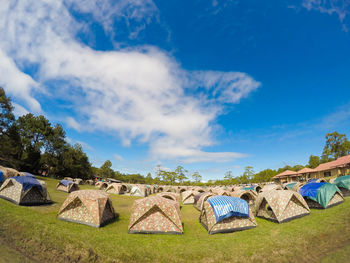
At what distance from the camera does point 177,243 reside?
7.65 m

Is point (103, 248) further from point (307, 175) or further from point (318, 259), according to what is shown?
point (307, 175)

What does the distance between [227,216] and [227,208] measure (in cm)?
42

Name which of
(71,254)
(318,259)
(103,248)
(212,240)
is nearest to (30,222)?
(71,254)

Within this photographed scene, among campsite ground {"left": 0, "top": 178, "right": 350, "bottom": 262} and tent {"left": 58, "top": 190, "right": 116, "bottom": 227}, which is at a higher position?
tent {"left": 58, "top": 190, "right": 116, "bottom": 227}

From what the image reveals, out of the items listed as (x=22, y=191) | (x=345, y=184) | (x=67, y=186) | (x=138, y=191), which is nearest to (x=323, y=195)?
(x=345, y=184)

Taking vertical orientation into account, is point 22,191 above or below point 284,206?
above

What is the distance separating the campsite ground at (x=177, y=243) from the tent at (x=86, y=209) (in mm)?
539

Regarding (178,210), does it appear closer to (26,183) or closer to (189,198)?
(189,198)

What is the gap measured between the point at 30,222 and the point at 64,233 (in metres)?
2.49

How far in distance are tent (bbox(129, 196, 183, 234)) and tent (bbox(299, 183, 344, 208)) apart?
36.2 ft

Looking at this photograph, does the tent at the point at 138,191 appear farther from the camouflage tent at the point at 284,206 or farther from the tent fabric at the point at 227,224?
the camouflage tent at the point at 284,206

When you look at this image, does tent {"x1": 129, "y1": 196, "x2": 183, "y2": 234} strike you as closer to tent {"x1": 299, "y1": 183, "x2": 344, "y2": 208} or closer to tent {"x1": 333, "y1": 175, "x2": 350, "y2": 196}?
tent {"x1": 299, "y1": 183, "x2": 344, "y2": 208}

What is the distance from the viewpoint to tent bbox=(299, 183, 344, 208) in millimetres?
11820

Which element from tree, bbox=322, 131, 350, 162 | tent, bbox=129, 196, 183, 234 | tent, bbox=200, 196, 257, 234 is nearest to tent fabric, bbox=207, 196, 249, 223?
tent, bbox=200, 196, 257, 234
